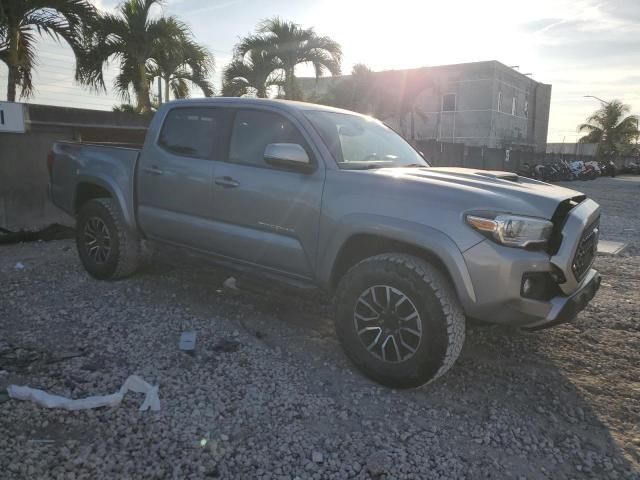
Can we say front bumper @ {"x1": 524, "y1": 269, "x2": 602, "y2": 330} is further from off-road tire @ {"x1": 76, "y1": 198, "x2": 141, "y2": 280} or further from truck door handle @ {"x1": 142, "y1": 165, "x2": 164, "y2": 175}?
off-road tire @ {"x1": 76, "y1": 198, "x2": 141, "y2": 280}

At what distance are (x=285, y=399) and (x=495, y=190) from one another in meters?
1.80

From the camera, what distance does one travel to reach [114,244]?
4953 millimetres

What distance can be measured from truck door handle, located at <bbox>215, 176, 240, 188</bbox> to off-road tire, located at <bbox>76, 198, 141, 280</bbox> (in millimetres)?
1357

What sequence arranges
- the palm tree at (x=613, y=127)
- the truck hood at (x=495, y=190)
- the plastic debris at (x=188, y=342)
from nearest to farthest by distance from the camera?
the truck hood at (x=495, y=190) → the plastic debris at (x=188, y=342) → the palm tree at (x=613, y=127)

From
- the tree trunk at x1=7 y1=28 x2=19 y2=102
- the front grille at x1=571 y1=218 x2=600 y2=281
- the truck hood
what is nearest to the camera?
the truck hood

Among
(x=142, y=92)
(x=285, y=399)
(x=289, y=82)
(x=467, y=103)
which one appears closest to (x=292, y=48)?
(x=289, y=82)

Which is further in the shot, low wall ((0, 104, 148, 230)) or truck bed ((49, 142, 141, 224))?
low wall ((0, 104, 148, 230))

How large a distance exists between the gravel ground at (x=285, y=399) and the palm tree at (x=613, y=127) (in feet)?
185

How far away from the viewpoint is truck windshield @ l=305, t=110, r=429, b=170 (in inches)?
148

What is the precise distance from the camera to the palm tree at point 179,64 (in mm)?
13078

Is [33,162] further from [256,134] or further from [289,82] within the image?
[289,82]

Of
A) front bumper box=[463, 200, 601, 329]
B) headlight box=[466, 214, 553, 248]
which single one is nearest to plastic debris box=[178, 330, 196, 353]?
front bumper box=[463, 200, 601, 329]

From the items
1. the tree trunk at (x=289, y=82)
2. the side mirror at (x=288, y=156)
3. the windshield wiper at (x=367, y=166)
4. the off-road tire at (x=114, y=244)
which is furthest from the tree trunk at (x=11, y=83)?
the tree trunk at (x=289, y=82)

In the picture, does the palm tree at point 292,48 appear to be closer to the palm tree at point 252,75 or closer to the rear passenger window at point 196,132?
the palm tree at point 252,75
